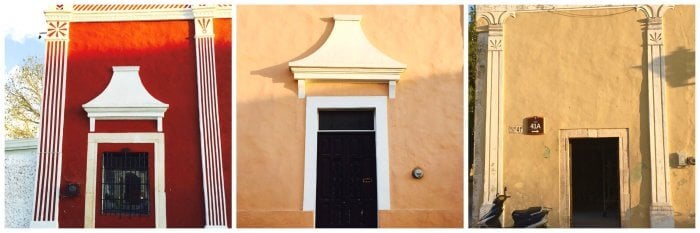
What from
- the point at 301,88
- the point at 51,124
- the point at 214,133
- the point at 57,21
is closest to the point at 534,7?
the point at 301,88

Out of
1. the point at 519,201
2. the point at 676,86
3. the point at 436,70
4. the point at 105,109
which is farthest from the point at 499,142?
the point at 105,109

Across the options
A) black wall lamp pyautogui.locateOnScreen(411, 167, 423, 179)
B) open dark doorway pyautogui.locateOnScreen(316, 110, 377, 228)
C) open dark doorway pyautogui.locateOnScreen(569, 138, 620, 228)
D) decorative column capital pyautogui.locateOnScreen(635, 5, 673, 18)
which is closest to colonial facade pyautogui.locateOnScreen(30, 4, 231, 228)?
open dark doorway pyautogui.locateOnScreen(316, 110, 377, 228)

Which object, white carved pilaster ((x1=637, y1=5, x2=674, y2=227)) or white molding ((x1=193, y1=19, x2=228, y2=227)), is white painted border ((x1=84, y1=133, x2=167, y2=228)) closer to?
white molding ((x1=193, y1=19, x2=228, y2=227))

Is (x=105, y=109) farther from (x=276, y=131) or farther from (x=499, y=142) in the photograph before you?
(x=499, y=142)

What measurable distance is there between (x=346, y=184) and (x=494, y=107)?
2.17m

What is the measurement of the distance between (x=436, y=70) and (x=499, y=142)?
57.0 inches

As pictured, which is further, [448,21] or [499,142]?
[499,142]

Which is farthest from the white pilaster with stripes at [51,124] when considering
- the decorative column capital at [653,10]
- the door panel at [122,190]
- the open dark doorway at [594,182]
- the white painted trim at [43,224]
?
the decorative column capital at [653,10]

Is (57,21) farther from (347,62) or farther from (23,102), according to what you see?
(347,62)

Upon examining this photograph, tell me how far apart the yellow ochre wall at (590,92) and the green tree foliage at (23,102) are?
5.57 m

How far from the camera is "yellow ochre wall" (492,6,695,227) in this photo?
8.64 metres

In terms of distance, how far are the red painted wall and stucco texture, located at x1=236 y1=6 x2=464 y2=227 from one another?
0.82 feet

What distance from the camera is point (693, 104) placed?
8.59 meters

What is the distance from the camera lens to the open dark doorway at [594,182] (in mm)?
9133
